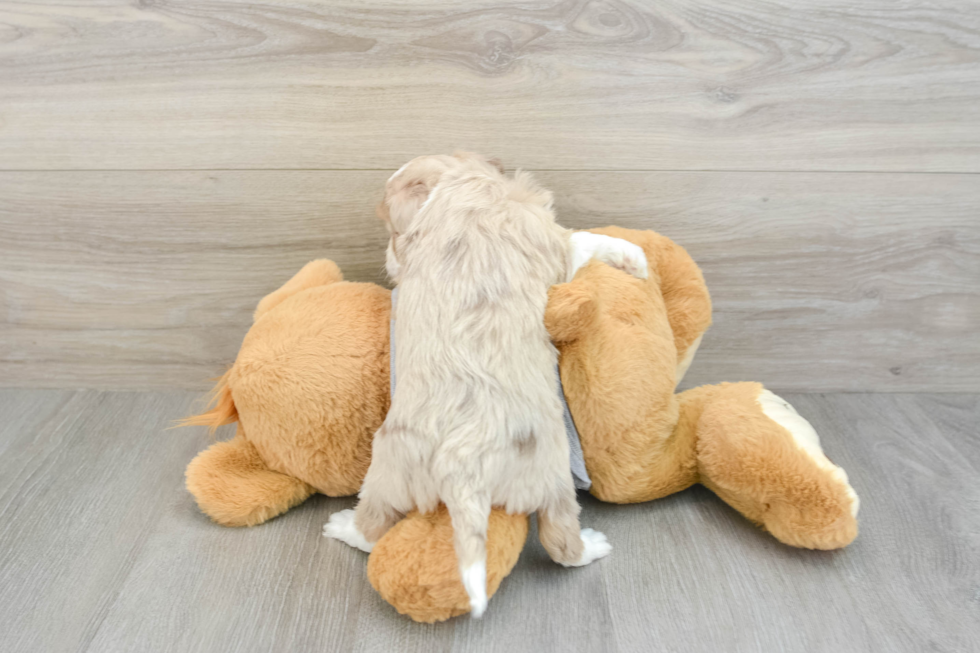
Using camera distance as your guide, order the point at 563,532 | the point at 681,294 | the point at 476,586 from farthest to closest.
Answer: the point at 681,294, the point at 563,532, the point at 476,586

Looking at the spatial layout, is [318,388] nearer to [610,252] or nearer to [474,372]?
[474,372]

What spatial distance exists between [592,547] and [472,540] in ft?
0.65

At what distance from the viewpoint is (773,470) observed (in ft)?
2.39

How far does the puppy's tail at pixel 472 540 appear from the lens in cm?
60

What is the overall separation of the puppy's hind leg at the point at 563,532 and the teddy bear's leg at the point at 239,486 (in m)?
0.31

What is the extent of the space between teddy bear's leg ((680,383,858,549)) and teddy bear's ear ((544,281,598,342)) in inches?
8.3

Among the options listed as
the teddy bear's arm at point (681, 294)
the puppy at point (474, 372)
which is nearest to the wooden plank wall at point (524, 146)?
the teddy bear's arm at point (681, 294)

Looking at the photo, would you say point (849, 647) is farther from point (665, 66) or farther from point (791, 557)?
point (665, 66)

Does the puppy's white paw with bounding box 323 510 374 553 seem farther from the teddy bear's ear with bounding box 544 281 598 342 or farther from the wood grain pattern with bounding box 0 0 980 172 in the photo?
the wood grain pattern with bounding box 0 0 980 172

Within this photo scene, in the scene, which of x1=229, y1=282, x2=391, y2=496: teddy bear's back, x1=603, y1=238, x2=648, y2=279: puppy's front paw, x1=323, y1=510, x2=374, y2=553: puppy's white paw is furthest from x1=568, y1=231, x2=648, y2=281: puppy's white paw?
x1=323, y1=510, x2=374, y2=553: puppy's white paw

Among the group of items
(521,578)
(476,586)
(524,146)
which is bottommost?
(521,578)

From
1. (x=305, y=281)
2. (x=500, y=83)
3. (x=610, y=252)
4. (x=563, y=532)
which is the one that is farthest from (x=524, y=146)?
(x=563, y=532)

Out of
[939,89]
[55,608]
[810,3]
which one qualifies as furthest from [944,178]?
[55,608]

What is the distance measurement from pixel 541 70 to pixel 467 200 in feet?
0.88
